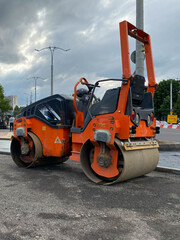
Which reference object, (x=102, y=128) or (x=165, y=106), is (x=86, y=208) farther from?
(x=165, y=106)

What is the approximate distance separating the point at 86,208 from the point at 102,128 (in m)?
1.72

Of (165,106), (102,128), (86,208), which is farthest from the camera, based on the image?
(165,106)

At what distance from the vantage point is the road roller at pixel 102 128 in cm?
502

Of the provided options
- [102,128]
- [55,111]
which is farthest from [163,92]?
[102,128]

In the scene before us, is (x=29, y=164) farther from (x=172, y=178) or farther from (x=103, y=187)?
(x=172, y=178)

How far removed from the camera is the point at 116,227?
127 inches

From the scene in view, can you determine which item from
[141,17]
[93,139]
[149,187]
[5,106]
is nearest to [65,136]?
[93,139]

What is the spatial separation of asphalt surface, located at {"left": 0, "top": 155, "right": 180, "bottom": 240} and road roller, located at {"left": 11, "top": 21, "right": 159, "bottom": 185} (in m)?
0.44

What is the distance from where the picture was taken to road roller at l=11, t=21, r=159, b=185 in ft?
16.5

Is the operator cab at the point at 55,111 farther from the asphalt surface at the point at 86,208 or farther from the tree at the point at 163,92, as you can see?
the tree at the point at 163,92

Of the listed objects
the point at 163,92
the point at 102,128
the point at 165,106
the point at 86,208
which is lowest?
the point at 86,208

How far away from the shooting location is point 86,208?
3877 millimetres

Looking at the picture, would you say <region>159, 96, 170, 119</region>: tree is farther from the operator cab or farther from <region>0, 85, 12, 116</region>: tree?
the operator cab

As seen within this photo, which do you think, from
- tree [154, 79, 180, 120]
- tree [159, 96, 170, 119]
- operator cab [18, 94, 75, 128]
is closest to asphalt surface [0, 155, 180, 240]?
operator cab [18, 94, 75, 128]
